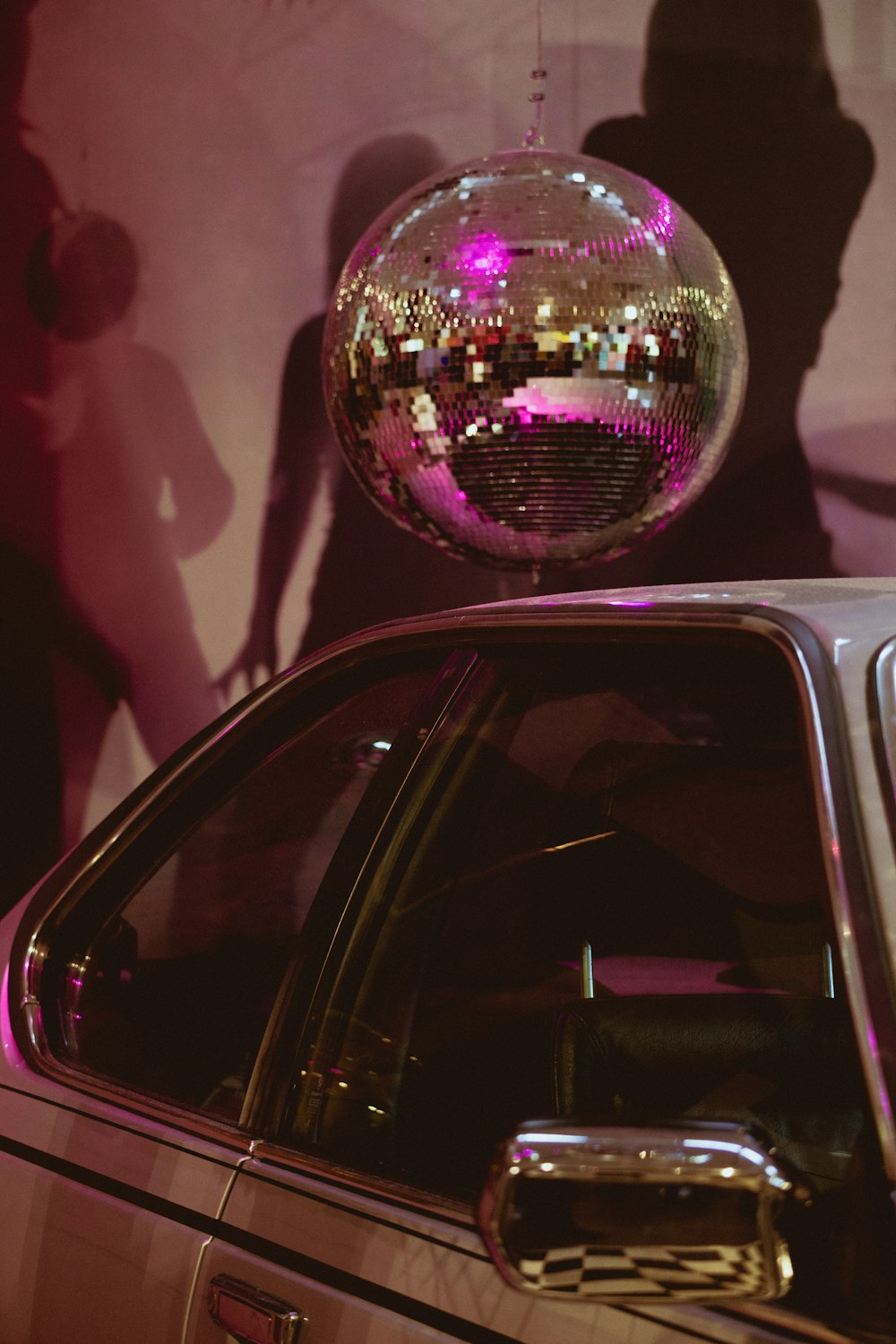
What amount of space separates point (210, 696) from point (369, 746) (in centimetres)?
268

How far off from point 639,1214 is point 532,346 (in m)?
1.08

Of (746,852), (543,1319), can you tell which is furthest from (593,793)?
(543,1319)

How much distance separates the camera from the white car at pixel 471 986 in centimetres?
81

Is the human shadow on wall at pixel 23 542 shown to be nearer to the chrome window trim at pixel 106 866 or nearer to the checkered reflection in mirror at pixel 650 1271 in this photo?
the chrome window trim at pixel 106 866

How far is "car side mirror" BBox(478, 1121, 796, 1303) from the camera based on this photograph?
666 millimetres

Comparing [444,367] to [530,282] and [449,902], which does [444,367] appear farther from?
[449,902]

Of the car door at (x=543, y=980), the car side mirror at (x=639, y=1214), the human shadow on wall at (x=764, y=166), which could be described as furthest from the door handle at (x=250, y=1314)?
the human shadow on wall at (x=764, y=166)

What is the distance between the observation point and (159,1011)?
4.81ft

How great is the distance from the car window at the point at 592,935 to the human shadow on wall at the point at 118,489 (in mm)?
2691

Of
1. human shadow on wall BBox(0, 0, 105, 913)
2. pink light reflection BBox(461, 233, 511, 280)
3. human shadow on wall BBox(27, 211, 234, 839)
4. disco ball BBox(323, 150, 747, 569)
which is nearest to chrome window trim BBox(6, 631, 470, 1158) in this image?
disco ball BBox(323, 150, 747, 569)

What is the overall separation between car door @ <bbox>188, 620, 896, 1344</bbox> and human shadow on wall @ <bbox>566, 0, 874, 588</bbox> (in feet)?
8.82

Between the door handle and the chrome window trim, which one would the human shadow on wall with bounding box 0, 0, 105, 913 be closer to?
the chrome window trim

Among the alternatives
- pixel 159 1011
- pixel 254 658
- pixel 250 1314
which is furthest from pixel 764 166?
pixel 250 1314

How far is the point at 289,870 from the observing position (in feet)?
5.84
